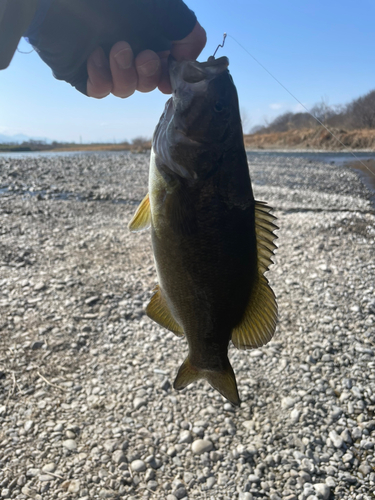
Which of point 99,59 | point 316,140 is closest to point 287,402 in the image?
point 99,59

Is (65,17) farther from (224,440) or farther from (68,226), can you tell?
(68,226)

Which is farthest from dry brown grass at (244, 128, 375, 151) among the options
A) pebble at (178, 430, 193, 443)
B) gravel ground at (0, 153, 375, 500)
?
pebble at (178, 430, 193, 443)

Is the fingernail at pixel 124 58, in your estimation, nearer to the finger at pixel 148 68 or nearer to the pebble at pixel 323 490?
the finger at pixel 148 68

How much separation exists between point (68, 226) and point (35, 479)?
776 cm

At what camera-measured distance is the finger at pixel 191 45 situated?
2037 millimetres

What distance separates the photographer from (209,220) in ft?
6.31

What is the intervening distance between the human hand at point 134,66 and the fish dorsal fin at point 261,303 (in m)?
0.98

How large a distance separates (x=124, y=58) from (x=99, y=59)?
0.60 ft

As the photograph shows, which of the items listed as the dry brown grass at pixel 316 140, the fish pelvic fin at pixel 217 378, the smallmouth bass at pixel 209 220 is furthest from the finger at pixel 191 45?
the dry brown grass at pixel 316 140

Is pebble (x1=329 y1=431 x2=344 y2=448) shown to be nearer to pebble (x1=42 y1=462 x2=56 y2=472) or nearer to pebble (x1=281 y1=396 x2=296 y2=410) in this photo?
pebble (x1=281 y1=396 x2=296 y2=410)

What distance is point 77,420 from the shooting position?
400cm

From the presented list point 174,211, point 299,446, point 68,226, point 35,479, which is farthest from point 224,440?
point 68,226

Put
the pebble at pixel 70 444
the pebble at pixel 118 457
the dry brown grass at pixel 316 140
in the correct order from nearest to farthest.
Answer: the pebble at pixel 118 457, the pebble at pixel 70 444, the dry brown grass at pixel 316 140

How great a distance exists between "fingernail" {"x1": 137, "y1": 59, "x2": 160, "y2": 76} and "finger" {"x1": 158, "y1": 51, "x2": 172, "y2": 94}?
0.18ft
